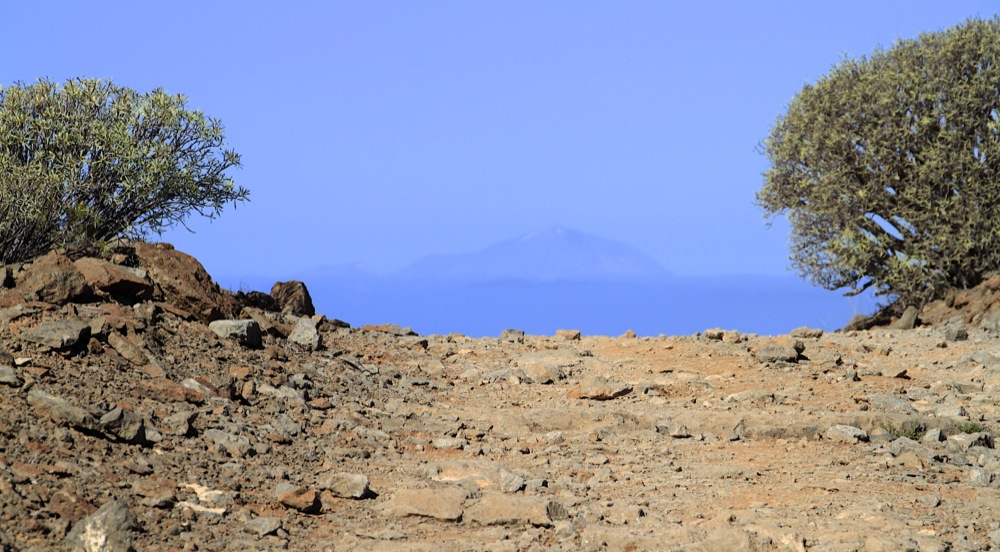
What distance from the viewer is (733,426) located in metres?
12.0

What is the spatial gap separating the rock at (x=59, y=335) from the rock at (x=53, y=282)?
128cm

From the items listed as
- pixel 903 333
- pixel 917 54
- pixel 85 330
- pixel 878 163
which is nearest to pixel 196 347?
pixel 85 330

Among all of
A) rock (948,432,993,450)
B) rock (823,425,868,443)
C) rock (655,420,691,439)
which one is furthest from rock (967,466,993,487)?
rock (655,420,691,439)

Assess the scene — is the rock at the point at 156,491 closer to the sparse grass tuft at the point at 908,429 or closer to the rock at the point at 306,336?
the rock at the point at 306,336

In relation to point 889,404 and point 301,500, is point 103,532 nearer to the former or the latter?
point 301,500

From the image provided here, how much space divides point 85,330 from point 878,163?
19.3m

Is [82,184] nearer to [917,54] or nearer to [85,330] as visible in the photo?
[85,330]

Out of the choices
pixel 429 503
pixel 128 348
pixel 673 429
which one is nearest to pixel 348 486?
pixel 429 503

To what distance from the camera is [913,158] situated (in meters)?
24.1

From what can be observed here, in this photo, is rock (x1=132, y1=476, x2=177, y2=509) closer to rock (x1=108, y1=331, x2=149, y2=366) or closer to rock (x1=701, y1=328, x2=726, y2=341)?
rock (x1=108, y1=331, x2=149, y2=366)

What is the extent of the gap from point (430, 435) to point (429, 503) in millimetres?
2893

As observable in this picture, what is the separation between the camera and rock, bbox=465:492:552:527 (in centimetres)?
859

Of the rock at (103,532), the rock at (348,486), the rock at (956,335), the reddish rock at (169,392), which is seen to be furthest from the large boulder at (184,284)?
the rock at (956,335)

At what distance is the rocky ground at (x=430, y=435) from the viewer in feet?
27.1
